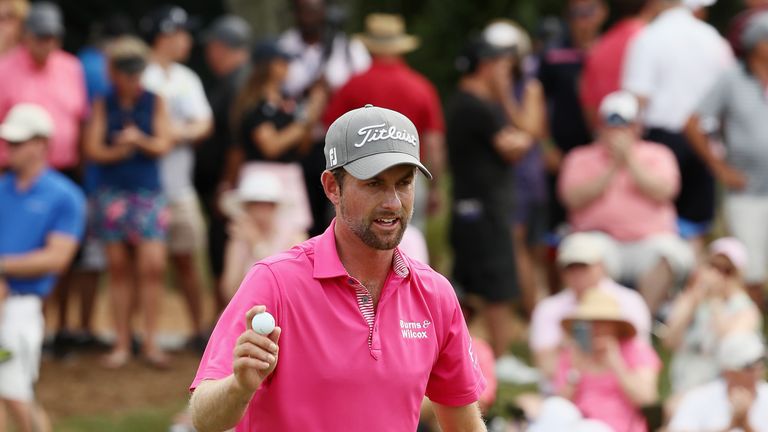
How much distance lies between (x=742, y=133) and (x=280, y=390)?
613 centimetres

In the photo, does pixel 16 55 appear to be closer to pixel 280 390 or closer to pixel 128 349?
pixel 128 349

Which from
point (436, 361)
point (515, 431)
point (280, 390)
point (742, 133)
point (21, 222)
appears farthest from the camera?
point (742, 133)

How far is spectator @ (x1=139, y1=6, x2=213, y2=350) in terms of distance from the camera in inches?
398

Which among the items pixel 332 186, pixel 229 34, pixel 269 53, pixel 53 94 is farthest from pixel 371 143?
pixel 229 34

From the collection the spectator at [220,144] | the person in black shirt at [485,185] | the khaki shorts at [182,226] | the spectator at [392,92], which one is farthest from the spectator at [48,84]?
the person in black shirt at [485,185]

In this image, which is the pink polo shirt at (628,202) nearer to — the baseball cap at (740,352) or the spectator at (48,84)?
the baseball cap at (740,352)

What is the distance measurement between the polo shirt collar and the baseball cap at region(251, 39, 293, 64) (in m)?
5.54

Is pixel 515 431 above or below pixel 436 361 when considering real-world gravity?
below

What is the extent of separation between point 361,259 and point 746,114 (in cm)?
579

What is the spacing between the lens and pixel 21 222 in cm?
809

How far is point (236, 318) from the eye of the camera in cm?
382

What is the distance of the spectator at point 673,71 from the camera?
30.8 feet

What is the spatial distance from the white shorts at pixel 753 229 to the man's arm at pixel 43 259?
4170 mm

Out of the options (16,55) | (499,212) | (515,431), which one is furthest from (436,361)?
(16,55)
